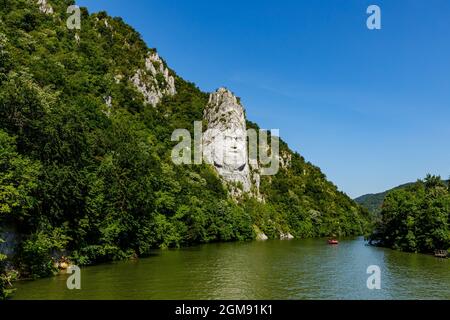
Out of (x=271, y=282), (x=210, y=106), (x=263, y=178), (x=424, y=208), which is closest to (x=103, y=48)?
(x=210, y=106)

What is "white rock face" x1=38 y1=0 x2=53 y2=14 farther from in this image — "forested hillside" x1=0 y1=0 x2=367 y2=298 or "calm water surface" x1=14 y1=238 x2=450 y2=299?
"calm water surface" x1=14 y1=238 x2=450 y2=299

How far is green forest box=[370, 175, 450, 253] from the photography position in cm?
6281

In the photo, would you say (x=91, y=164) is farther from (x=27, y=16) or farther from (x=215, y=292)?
(x=27, y=16)

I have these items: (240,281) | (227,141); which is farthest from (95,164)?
(227,141)

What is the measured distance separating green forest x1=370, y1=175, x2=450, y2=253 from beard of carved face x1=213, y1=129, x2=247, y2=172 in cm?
4815

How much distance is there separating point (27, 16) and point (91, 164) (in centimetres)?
5793

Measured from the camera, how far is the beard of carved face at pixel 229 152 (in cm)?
12556

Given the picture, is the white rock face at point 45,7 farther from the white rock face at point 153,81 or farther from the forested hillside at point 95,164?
the white rock face at point 153,81

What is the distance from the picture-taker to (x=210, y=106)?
139 metres

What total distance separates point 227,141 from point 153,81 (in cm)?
2949

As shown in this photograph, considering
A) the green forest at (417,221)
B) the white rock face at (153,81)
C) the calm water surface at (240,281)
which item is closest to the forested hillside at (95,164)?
the white rock face at (153,81)

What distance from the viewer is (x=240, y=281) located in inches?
1401

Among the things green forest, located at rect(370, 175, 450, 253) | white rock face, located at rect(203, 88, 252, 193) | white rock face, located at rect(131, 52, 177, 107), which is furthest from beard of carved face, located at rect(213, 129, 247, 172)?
green forest, located at rect(370, 175, 450, 253)

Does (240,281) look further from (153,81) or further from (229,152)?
(153,81)
